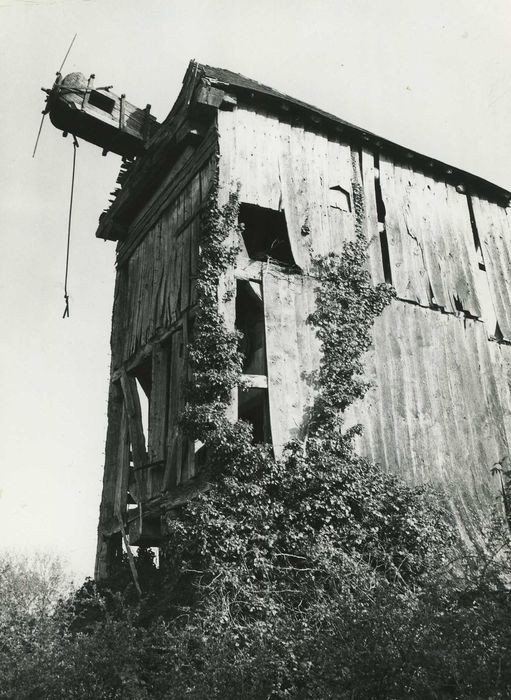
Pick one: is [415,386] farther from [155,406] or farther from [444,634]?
[444,634]

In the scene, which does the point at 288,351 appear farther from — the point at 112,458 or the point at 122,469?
the point at 112,458

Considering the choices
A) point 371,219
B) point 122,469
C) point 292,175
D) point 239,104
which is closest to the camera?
point 239,104

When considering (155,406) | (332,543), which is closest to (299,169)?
(155,406)

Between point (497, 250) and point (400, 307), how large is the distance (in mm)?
4268

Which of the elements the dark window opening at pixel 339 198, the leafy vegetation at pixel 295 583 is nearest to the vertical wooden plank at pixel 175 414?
the leafy vegetation at pixel 295 583

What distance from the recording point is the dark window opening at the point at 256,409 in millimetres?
12297

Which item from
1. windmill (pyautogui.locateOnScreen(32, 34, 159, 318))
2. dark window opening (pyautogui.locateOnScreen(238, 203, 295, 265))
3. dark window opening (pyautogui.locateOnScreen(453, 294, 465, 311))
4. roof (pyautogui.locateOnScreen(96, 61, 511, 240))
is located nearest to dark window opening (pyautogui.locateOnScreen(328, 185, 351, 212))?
dark window opening (pyautogui.locateOnScreen(238, 203, 295, 265))

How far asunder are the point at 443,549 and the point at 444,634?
512cm

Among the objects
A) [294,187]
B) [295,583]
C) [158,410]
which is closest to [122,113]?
[294,187]

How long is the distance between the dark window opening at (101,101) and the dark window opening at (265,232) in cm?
490

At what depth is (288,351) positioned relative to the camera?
12.9 metres

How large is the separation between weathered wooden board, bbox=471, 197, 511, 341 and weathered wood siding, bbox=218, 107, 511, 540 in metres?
0.06

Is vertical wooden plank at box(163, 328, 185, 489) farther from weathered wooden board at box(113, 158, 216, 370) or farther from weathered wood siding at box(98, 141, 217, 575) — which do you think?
weathered wooden board at box(113, 158, 216, 370)

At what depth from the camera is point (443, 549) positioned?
40.1 ft
